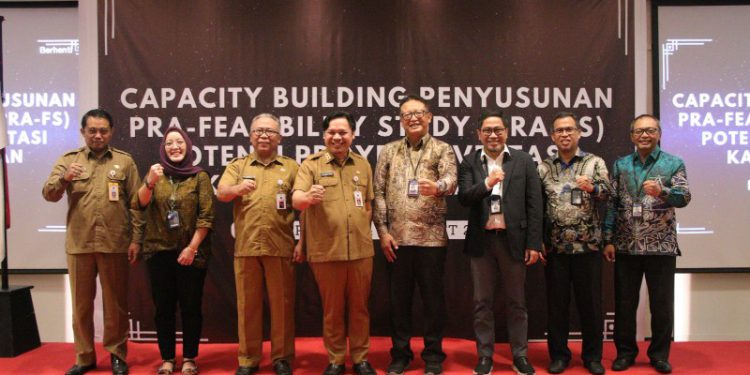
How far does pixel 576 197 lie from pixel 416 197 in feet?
3.15

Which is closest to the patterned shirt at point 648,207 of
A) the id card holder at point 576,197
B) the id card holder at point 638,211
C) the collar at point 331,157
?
the id card holder at point 638,211

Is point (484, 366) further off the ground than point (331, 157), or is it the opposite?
point (331, 157)

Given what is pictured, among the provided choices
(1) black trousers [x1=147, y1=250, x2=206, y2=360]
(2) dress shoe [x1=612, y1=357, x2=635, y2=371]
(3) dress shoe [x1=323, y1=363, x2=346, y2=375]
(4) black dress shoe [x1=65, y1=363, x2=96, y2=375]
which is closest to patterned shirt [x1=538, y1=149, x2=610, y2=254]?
(2) dress shoe [x1=612, y1=357, x2=635, y2=371]

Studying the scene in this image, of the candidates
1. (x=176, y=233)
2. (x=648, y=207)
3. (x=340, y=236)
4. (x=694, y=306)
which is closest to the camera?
(x=340, y=236)

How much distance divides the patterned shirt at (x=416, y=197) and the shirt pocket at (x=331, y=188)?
28 cm

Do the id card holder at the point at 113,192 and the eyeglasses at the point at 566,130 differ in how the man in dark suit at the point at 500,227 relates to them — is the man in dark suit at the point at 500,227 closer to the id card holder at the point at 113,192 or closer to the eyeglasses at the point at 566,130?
the eyeglasses at the point at 566,130

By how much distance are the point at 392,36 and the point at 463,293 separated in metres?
2.03

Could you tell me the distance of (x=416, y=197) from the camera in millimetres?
3424

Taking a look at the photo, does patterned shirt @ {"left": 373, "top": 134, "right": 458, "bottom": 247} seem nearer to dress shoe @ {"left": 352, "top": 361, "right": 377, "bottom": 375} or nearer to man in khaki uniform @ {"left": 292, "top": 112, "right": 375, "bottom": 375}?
man in khaki uniform @ {"left": 292, "top": 112, "right": 375, "bottom": 375}

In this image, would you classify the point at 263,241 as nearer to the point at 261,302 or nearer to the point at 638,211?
the point at 261,302

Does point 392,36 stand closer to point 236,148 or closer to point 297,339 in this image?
point 236,148

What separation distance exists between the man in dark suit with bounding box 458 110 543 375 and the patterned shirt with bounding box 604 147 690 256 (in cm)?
61

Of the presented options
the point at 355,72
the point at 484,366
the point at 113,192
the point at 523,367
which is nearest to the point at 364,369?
the point at 484,366

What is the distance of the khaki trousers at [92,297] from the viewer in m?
3.54
